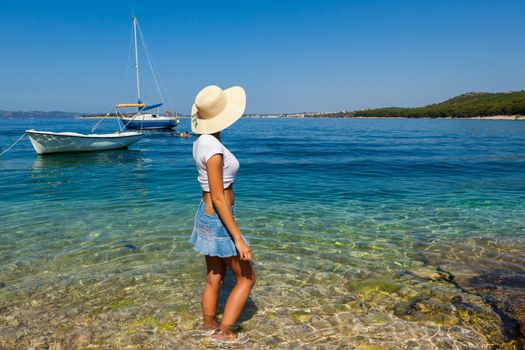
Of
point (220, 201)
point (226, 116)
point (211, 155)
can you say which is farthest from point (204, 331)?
point (226, 116)

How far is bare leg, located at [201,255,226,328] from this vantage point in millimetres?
3582

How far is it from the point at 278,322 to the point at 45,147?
2436 centimetres

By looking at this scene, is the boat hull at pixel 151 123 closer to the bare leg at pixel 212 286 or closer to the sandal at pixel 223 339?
the bare leg at pixel 212 286

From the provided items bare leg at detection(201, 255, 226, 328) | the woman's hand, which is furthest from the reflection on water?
the woman's hand

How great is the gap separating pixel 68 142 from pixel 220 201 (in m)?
24.5

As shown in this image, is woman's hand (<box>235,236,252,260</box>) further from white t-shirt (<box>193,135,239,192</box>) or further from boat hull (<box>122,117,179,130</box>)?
boat hull (<box>122,117,179,130</box>)

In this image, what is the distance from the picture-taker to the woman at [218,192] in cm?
302

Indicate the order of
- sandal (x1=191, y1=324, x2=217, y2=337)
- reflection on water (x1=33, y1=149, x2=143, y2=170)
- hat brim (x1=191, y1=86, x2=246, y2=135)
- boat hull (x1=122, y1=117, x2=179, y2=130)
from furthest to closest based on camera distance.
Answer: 1. boat hull (x1=122, y1=117, x2=179, y2=130)
2. reflection on water (x1=33, y1=149, x2=143, y2=170)
3. sandal (x1=191, y1=324, x2=217, y2=337)
4. hat brim (x1=191, y1=86, x2=246, y2=135)

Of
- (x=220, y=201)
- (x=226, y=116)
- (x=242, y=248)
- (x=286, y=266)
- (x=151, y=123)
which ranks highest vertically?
(x=226, y=116)

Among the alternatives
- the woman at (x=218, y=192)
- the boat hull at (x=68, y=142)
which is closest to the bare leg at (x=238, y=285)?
the woman at (x=218, y=192)

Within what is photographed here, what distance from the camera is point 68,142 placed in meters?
24.0

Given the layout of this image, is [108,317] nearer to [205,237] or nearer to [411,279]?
[205,237]

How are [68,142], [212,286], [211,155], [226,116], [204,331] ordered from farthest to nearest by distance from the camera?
1. [68,142]
2. [204,331]
3. [212,286]
4. [226,116]
5. [211,155]

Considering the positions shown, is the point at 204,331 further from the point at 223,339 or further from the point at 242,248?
the point at 242,248
